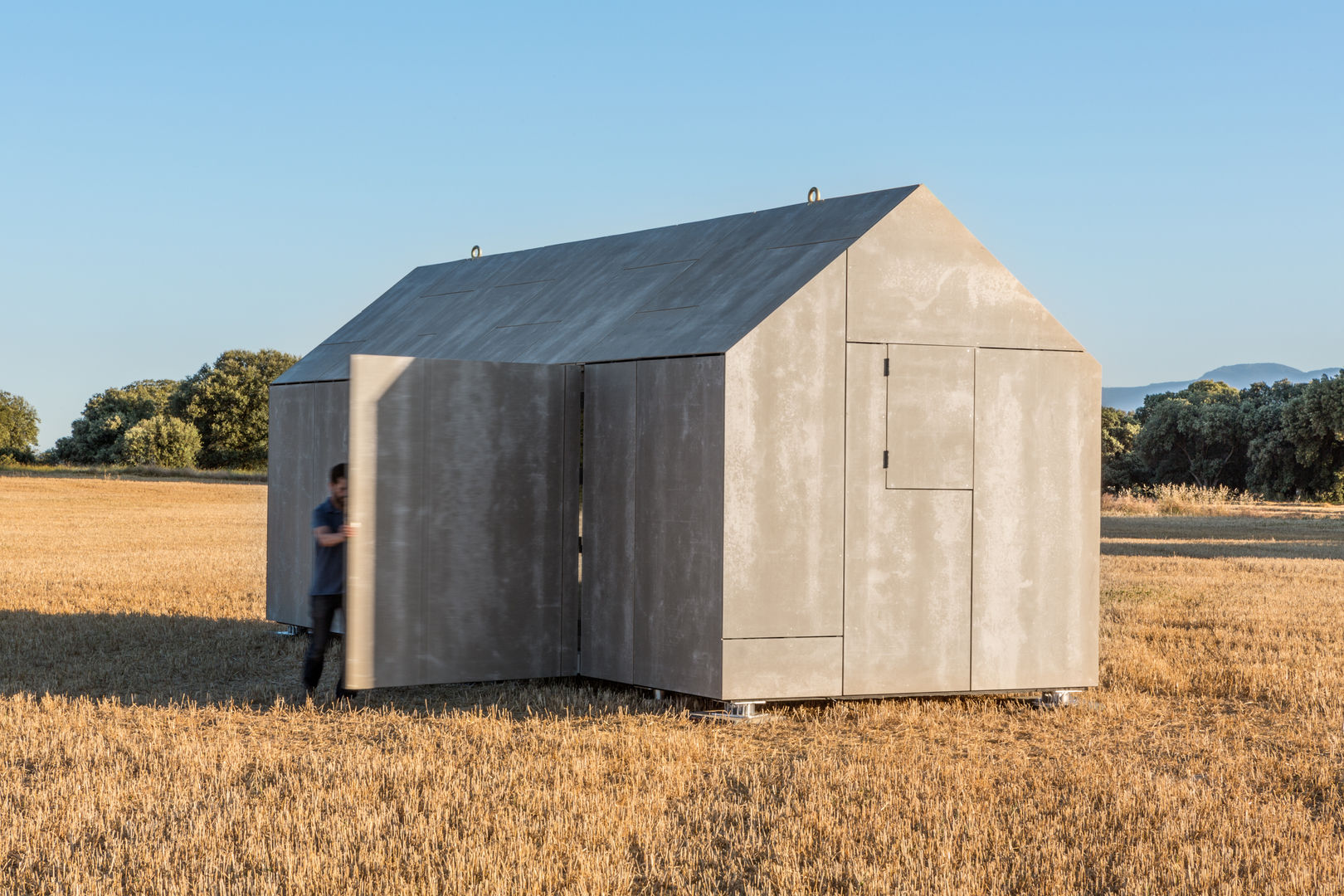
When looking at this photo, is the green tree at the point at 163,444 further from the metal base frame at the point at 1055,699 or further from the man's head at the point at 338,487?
the metal base frame at the point at 1055,699

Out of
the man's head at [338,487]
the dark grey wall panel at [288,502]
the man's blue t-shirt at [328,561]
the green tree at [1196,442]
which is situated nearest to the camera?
the man's blue t-shirt at [328,561]

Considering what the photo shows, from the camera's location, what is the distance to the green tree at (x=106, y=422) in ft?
296

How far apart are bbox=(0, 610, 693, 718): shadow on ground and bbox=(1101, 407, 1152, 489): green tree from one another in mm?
58441

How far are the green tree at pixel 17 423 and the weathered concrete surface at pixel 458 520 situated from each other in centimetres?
9038

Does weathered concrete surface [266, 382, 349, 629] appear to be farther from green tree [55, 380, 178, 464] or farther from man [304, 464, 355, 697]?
green tree [55, 380, 178, 464]

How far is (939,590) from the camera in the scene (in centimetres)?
1125

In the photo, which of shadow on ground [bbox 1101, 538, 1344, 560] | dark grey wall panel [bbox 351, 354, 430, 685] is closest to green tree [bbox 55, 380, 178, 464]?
shadow on ground [bbox 1101, 538, 1344, 560]

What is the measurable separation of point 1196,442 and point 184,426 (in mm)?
55856

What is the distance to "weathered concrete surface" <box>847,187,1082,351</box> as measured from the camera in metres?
11.1

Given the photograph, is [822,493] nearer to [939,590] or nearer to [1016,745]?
[939,590]

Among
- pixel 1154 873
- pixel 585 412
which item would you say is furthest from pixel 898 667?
pixel 1154 873

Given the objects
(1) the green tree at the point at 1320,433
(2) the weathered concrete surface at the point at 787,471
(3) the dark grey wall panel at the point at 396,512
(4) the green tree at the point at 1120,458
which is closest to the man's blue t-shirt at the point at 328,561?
(3) the dark grey wall panel at the point at 396,512

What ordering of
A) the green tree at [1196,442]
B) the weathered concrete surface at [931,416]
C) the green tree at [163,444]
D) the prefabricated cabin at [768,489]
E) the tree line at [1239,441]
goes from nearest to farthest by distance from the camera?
1. the prefabricated cabin at [768,489]
2. the weathered concrete surface at [931,416]
3. the tree line at [1239,441]
4. the green tree at [1196,442]
5. the green tree at [163,444]

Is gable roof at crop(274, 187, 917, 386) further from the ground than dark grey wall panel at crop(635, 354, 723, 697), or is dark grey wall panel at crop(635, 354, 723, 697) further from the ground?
gable roof at crop(274, 187, 917, 386)
